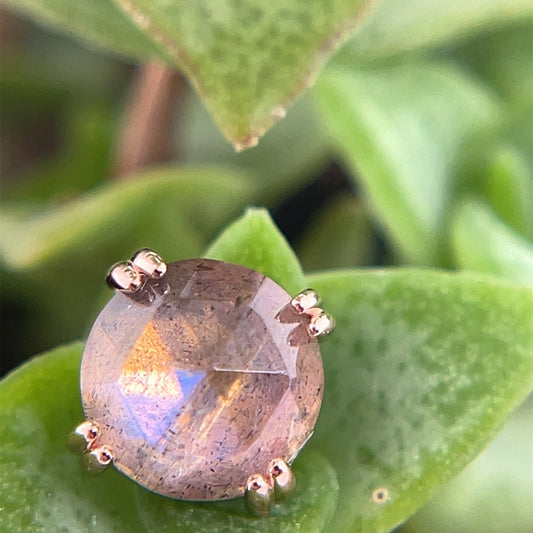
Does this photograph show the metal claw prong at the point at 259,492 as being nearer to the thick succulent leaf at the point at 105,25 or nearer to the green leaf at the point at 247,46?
the green leaf at the point at 247,46

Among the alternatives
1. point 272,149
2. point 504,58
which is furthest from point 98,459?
point 504,58

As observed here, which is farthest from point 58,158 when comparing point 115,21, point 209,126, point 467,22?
point 467,22

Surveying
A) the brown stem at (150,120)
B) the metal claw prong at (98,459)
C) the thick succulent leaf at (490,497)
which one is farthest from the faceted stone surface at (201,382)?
the brown stem at (150,120)

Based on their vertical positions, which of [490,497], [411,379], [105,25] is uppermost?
[105,25]

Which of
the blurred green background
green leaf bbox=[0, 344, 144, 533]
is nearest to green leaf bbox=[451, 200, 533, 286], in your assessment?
the blurred green background

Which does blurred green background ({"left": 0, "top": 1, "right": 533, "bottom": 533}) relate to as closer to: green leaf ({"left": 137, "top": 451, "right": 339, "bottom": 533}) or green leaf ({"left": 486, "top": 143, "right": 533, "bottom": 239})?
green leaf ({"left": 486, "top": 143, "right": 533, "bottom": 239})

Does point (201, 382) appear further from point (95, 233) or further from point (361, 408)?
point (95, 233)
